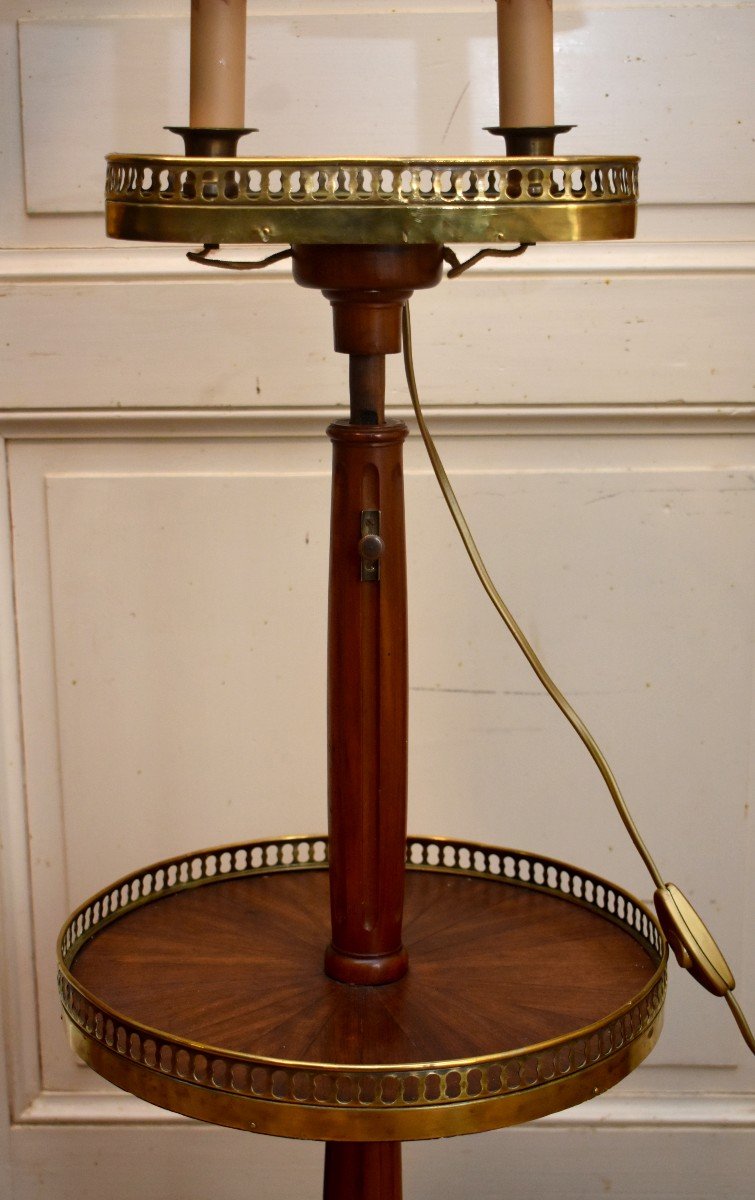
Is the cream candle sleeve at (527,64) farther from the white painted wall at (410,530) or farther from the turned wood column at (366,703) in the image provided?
the white painted wall at (410,530)


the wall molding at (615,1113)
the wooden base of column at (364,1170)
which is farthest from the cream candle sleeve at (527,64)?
the wall molding at (615,1113)

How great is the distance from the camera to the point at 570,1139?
152cm

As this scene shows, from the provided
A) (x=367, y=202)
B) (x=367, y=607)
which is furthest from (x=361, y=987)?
(x=367, y=202)

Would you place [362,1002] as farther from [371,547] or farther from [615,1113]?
[615,1113]

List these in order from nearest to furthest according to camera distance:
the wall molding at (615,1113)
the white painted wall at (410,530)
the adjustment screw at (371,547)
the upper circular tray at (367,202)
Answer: the upper circular tray at (367,202) < the adjustment screw at (371,547) < the white painted wall at (410,530) < the wall molding at (615,1113)

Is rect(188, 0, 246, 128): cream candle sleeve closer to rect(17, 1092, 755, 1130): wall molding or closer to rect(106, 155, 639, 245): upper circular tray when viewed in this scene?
rect(106, 155, 639, 245): upper circular tray

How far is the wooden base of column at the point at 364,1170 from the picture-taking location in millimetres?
978

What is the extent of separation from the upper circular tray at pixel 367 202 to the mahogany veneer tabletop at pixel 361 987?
1.58 ft

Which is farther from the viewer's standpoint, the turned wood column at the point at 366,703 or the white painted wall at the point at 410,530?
the white painted wall at the point at 410,530

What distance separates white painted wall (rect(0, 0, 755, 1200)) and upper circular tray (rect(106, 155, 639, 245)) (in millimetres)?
563

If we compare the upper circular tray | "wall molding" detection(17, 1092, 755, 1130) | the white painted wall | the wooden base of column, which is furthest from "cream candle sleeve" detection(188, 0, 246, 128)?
"wall molding" detection(17, 1092, 755, 1130)

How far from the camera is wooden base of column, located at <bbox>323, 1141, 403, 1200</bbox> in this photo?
98 centimetres

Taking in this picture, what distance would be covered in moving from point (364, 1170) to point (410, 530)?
2.07 ft

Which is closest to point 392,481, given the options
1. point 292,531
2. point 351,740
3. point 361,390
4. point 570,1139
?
point 361,390
